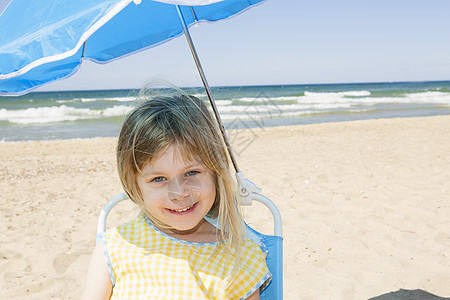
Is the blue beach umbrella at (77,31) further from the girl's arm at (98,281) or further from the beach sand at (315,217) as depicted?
the beach sand at (315,217)

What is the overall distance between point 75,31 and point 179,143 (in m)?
0.49

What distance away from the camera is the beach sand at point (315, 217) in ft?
8.94

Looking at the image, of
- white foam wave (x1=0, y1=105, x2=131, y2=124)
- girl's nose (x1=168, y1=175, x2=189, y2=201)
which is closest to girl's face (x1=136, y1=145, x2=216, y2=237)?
girl's nose (x1=168, y1=175, x2=189, y2=201)

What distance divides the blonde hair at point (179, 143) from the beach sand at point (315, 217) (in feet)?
4.23

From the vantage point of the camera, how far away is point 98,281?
4.75 ft

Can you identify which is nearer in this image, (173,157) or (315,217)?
(173,157)

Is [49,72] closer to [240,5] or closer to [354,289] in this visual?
[240,5]

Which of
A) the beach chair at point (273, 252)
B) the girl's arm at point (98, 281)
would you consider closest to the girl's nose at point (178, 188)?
the girl's arm at point (98, 281)

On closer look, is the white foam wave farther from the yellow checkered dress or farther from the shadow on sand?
the yellow checkered dress

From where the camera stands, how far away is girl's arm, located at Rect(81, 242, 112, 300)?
143cm

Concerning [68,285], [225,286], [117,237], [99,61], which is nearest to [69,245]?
[68,285]

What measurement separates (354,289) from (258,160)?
407 centimetres

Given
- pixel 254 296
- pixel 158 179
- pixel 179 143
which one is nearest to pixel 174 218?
pixel 158 179

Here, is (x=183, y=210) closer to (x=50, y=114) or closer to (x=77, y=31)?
(x=77, y=31)
